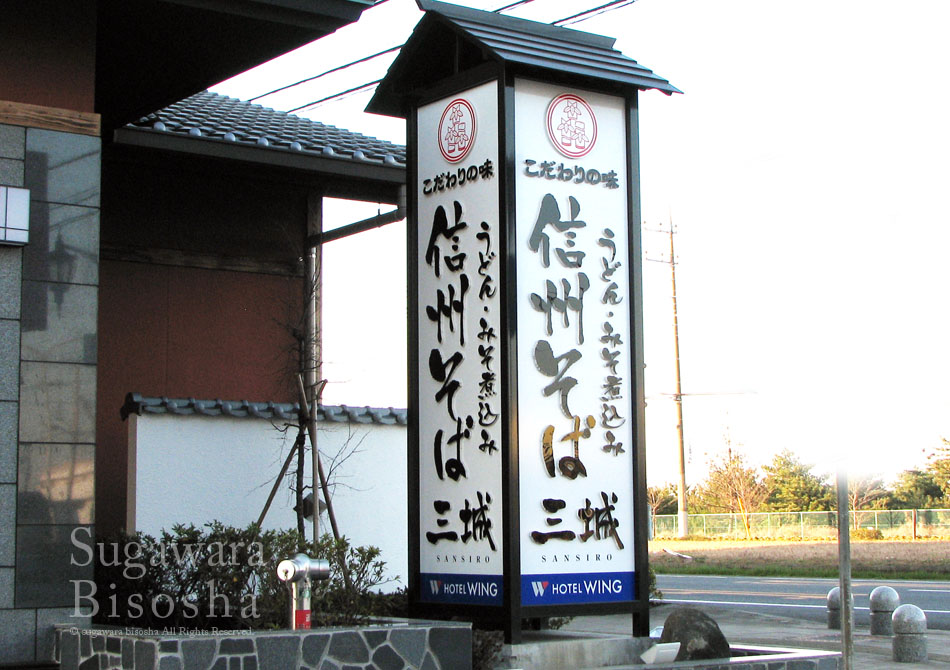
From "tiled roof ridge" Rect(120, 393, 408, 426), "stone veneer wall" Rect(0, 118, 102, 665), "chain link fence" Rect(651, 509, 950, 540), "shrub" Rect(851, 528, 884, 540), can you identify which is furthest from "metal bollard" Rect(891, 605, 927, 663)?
"shrub" Rect(851, 528, 884, 540)

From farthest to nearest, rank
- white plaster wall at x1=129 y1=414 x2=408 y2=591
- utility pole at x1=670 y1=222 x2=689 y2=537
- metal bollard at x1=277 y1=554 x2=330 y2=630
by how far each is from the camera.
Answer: utility pole at x1=670 y1=222 x2=689 y2=537, white plaster wall at x1=129 y1=414 x2=408 y2=591, metal bollard at x1=277 y1=554 x2=330 y2=630

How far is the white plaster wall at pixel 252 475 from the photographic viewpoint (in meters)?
11.5

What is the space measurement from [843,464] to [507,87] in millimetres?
4289

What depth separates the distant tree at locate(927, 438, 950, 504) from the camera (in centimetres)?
4878

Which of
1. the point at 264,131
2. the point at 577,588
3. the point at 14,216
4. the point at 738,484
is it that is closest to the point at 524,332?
the point at 577,588

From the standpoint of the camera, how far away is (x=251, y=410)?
481 inches

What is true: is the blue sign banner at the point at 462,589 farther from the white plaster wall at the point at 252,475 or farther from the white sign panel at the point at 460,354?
the white plaster wall at the point at 252,475

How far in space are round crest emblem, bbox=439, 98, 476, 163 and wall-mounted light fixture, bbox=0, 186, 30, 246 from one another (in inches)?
125

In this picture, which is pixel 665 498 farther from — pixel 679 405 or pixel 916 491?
pixel 679 405

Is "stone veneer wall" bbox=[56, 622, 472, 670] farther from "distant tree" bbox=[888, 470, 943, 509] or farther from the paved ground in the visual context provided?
"distant tree" bbox=[888, 470, 943, 509]

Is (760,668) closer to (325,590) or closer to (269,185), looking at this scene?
(325,590)

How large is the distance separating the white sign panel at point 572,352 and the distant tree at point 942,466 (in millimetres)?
43826

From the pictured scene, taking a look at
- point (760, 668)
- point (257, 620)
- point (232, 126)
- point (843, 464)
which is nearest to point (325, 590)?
point (257, 620)

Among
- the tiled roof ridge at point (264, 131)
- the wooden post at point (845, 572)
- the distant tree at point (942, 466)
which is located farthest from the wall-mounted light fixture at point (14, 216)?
the distant tree at point (942, 466)
